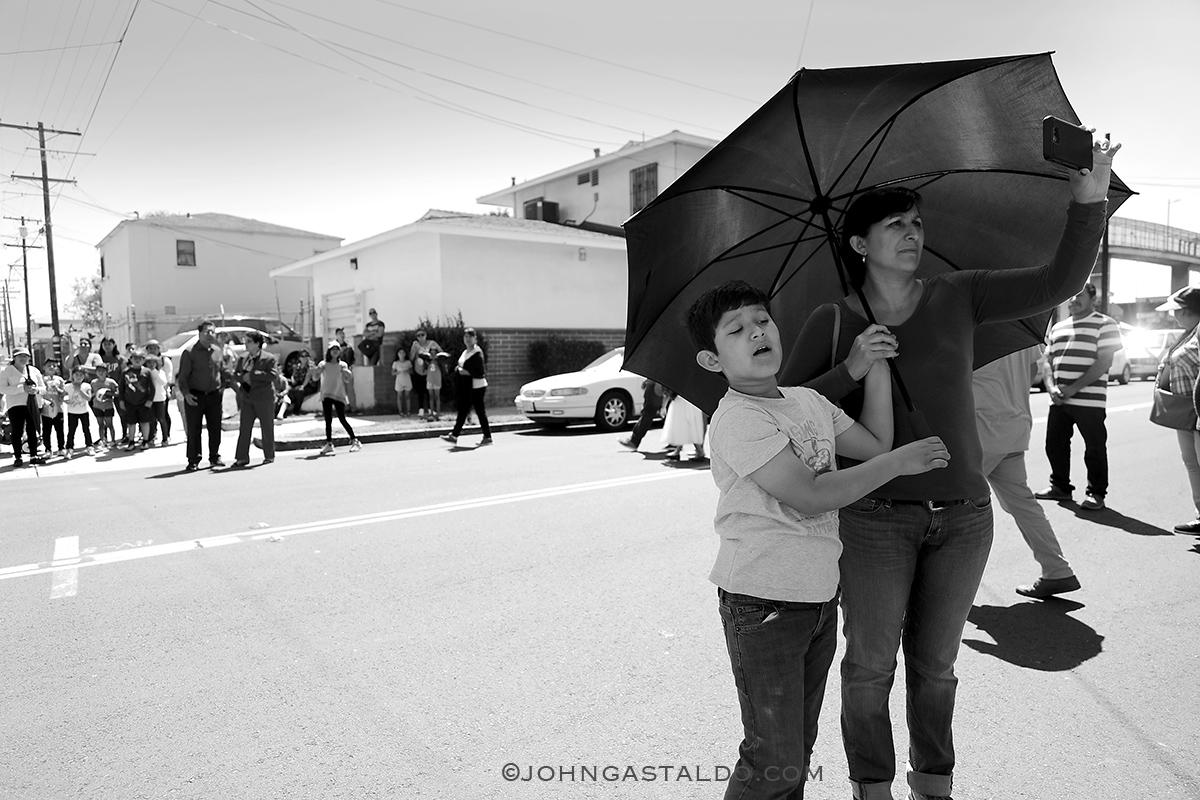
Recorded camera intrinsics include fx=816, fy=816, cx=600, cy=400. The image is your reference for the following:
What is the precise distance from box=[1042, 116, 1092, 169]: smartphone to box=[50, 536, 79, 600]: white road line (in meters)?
5.83

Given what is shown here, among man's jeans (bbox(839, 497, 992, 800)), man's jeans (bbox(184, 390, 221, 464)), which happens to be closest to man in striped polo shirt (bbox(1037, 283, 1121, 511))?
man's jeans (bbox(839, 497, 992, 800))

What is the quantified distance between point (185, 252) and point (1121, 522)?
45.1m

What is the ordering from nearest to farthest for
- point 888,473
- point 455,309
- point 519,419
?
point 888,473, point 519,419, point 455,309

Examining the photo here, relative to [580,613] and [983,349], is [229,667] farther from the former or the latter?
[983,349]

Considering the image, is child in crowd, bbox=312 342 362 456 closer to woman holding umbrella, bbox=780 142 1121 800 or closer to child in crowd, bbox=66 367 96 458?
child in crowd, bbox=66 367 96 458

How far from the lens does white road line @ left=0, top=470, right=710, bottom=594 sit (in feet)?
19.4

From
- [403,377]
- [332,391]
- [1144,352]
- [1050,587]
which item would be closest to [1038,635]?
[1050,587]

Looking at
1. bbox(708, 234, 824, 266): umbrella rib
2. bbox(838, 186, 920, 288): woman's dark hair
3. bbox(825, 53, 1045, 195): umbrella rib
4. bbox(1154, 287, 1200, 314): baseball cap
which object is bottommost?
bbox(1154, 287, 1200, 314): baseball cap

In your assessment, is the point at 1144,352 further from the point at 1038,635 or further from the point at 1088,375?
the point at 1038,635

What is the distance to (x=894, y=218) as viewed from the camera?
237 centimetres

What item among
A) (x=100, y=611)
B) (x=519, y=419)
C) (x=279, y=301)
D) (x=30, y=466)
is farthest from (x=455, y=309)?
(x=279, y=301)

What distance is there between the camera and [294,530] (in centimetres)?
685

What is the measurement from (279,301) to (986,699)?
45.6 meters

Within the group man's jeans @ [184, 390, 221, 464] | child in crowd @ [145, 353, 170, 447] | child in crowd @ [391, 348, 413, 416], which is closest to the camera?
man's jeans @ [184, 390, 221, 464]
